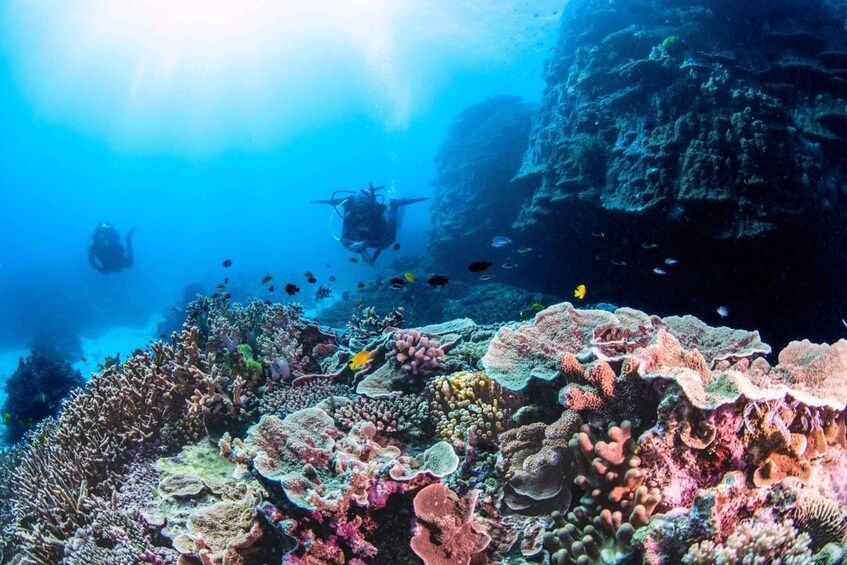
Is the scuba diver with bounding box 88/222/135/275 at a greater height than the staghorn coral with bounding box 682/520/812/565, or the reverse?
the scuba diver with bounding box 88/222/135/275

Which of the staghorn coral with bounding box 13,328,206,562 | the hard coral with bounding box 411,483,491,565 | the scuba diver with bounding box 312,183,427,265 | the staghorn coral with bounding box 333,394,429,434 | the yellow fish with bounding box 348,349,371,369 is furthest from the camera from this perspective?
the scuba diver with bounding box 312,183,427,265

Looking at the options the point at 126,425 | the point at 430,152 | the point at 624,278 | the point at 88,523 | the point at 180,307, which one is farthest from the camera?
the point at 430,152

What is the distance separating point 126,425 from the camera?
4723 millimetres

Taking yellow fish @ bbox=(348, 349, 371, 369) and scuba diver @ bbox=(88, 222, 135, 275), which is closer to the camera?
yellow fish @ bbox=(348, 349, 371, 369)

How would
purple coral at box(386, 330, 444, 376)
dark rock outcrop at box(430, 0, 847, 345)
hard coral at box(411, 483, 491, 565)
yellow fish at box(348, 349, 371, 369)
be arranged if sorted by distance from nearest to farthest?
hard coral at box(411, 483, 491, 565) → purple coral at box(386, 330, 444, 376) → yellow fish at box(348, 349, 371, 369) → dark rock outcrop at box(430, 0, 847, 345)

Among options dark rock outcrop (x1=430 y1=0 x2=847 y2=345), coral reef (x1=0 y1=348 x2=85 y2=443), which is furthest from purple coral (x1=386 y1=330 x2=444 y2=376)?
coral reef (x1=0 y1=348 x2=85 y2=443)

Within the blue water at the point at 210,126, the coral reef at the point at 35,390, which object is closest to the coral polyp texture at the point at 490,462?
the coral reef at the point at 35,390

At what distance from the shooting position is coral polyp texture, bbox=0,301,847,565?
87.7 inches

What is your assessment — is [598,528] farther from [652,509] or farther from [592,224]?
[592,224]

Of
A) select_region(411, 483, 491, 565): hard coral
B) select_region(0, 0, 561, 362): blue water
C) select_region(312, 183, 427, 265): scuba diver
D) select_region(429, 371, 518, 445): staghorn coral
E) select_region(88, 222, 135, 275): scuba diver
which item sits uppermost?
select_region(0, 0, 561, 362): blue water

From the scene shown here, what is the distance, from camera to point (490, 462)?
3.40 m

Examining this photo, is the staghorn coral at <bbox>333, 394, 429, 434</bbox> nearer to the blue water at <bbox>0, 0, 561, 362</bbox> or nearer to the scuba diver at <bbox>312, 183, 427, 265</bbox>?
the scuba diver at <bbox>312, 183, 427, 265</bbox>

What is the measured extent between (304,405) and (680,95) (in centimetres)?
1115

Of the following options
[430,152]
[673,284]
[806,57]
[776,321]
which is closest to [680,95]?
[806,57]
